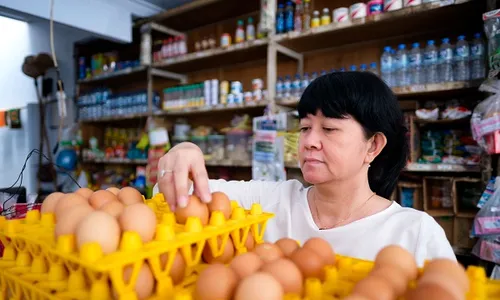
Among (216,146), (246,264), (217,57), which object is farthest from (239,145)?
(246,264)

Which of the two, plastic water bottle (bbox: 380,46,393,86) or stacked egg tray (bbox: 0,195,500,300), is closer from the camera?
stacked egg tray (bbox: 0,195,500,300)

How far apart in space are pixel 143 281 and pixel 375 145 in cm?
84

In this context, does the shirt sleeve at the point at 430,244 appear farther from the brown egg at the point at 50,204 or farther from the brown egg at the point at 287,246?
the brown egg at the point at 50,204

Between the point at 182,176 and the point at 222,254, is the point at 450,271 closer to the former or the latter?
the point at 222,254

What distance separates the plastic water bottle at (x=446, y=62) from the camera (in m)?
1.92

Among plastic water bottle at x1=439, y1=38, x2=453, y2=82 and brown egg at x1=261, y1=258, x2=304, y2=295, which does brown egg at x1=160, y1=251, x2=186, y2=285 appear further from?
plastic water bottle at x1=439, y1=38, x2=453, y2=82

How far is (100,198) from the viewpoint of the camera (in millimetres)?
730

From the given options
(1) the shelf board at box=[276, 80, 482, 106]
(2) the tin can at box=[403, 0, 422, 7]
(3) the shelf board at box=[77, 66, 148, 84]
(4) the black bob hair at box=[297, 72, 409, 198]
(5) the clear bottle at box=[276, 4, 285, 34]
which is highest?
(5) the clear bottle at box=[276, 4, 285, 34]

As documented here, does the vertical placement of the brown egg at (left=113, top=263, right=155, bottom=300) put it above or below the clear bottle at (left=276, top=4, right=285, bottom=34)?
below

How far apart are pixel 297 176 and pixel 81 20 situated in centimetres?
208

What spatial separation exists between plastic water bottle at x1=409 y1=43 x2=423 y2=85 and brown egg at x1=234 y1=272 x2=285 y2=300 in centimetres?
195

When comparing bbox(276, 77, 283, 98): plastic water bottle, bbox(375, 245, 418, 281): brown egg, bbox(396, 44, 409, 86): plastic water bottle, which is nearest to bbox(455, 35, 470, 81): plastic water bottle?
bbox(396, 44, 409, 86): plastic water bottle

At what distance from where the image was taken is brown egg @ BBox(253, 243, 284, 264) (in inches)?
20.6

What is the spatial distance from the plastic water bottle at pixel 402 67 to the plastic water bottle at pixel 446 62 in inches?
7.4
